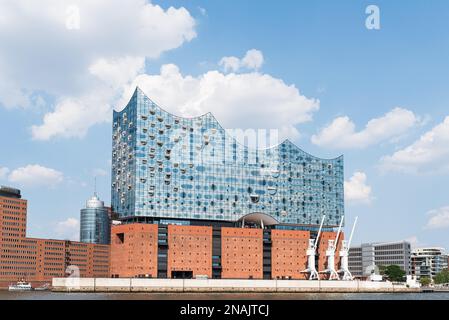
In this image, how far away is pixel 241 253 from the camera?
133125 mm

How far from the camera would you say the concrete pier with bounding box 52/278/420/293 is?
122m

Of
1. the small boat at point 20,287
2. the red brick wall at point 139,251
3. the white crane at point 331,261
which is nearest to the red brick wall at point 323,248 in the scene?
the white crane at point 331,261

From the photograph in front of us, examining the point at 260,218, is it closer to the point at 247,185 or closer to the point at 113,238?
the point at 247,185

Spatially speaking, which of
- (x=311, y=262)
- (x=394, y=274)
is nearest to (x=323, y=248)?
(x=311, y=262)

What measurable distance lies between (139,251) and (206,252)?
13.2m

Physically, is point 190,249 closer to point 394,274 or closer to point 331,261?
point 331,261

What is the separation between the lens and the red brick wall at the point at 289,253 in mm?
137000

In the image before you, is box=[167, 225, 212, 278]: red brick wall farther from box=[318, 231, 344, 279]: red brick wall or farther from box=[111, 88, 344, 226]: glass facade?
box=[318, 231, 344, 279]: red brick wall

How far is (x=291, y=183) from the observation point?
142250mm

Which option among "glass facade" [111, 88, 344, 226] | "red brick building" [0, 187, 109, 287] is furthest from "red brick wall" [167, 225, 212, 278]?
"red brick building" [0, 187, 109, 287]

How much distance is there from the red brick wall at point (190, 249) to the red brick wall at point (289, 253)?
15.2 metres

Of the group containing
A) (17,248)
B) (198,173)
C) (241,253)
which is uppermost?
(198,173)

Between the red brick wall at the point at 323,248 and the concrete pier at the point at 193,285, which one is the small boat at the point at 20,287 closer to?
the concrete pier at the point at 193,285
